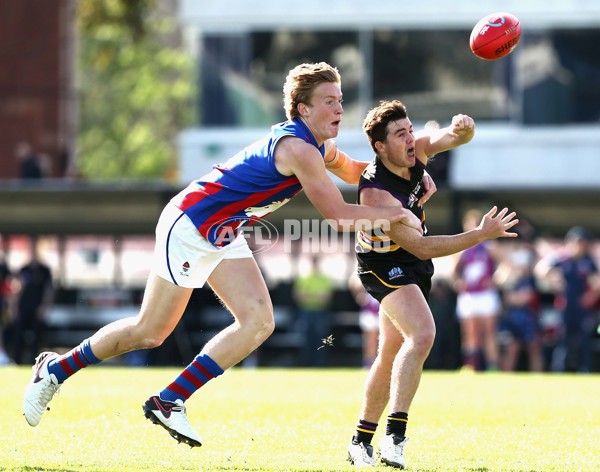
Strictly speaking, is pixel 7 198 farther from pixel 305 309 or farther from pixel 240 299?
pixel 240 299

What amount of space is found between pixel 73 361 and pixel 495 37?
10.5 ft

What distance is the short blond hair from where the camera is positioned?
6.78 m

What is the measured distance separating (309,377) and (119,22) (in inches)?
627

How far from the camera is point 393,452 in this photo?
668 cm

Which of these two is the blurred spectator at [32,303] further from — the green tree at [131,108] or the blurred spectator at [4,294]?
the green tree at [131,108]

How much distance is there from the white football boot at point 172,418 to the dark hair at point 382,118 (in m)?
1.85

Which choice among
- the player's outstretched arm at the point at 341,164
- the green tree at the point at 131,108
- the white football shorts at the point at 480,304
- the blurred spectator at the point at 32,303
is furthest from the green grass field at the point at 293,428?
the green tree at the point at 131,108

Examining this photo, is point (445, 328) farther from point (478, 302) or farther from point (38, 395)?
point (38, 395)

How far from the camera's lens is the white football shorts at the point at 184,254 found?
680cm

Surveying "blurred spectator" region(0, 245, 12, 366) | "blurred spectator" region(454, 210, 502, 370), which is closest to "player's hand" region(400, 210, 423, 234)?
"blurred spectator" region(454, 210, 502, 370)

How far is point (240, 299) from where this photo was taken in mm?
6812

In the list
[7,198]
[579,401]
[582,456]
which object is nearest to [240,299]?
[582,456]

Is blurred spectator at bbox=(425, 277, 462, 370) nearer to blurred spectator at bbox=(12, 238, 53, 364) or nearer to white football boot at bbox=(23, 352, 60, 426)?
blurred spectator at bbox=(12, 238, 53, 364)

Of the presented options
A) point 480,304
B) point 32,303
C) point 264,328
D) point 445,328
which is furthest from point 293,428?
point 32,303
